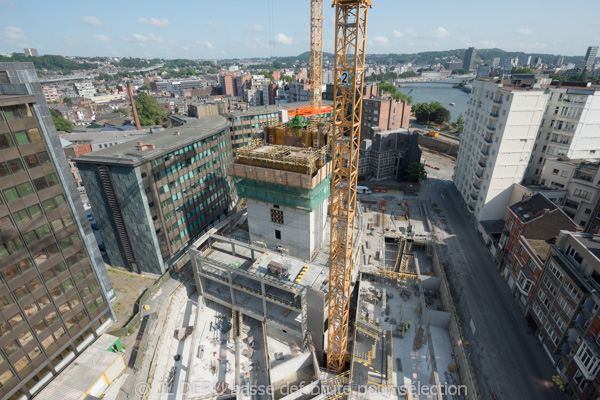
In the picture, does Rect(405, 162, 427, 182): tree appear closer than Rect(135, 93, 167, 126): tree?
Yes

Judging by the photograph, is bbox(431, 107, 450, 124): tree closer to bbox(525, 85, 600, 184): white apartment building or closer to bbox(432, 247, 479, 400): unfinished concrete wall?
bbox(525, 85, 600, 184): white apartment building

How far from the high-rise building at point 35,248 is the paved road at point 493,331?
165 feet

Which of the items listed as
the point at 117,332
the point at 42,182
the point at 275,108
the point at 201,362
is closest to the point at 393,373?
the point at 201,362

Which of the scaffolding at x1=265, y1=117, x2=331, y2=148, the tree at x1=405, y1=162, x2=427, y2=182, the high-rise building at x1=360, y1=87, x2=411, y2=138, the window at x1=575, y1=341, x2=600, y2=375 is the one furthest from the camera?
the high-rise building at x1=360, y1=87, x2=411, y2=138

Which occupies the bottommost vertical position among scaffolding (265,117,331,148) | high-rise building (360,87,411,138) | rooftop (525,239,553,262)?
rooftop (525,239,553,262)

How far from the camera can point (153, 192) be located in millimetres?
49000

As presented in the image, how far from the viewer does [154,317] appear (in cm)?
4322

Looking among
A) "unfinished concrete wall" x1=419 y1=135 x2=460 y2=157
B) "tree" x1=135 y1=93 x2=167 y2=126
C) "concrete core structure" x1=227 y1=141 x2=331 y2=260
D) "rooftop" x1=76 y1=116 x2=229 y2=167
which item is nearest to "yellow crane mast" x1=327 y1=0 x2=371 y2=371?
"concrete core structure" x1=227 y1=141 x2=331 y2=260

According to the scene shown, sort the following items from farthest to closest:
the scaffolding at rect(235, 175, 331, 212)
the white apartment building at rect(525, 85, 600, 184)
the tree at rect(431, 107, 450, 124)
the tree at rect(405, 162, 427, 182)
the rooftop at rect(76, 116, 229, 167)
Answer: the tree at rect(431, 107, 450, 124)
the tree at rect(405, 162, 427, 182)
the white apartment building at rect(525, 85, 600, 184)
the rooftop at rect(76, 116, 229, 167)
the scaffolding at rect(235, 175, 331, 212)

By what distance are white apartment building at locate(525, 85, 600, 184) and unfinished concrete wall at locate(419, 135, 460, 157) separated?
52.2 m

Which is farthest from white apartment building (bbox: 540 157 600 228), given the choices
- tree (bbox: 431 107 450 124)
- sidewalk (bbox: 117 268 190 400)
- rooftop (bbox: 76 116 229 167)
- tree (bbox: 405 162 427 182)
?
tree (bbox: 431 107 450 124)

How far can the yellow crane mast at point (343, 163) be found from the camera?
29.4 m

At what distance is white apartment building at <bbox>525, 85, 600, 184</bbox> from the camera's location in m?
57.7

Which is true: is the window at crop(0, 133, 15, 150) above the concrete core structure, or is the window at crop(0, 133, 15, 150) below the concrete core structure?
above
